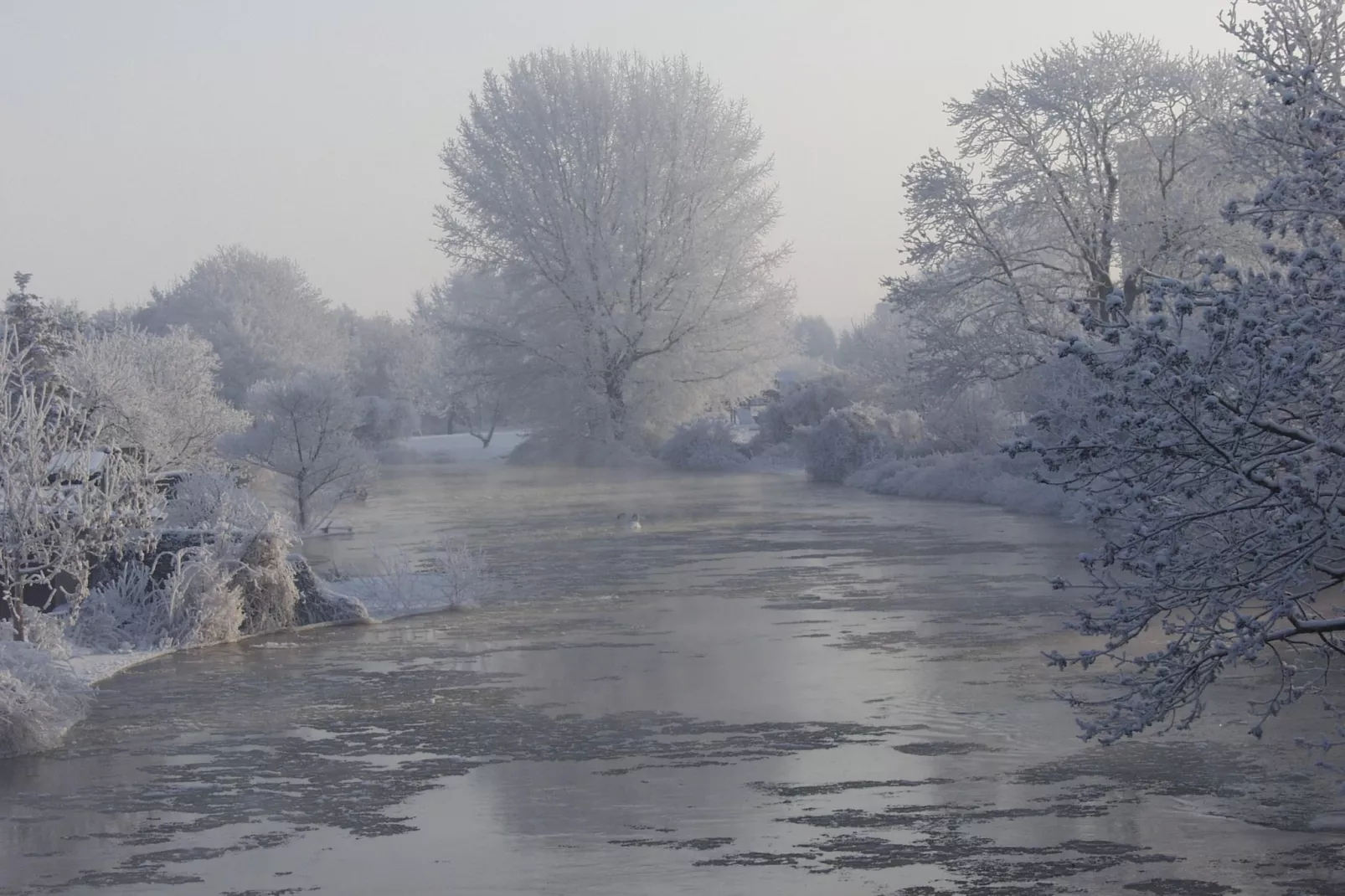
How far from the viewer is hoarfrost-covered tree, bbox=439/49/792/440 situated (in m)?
50.5

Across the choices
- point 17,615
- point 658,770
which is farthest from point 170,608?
point 658,770

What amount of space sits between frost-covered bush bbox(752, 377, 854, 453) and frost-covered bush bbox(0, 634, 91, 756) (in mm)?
40192

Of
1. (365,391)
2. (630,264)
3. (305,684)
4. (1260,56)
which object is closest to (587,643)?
(305,684)

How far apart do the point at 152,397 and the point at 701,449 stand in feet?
60.7

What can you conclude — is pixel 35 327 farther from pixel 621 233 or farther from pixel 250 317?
pixel 250 317

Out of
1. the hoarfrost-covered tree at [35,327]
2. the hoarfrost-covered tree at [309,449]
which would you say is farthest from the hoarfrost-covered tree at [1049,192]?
the hoarfrost-covered tree at [35,327]

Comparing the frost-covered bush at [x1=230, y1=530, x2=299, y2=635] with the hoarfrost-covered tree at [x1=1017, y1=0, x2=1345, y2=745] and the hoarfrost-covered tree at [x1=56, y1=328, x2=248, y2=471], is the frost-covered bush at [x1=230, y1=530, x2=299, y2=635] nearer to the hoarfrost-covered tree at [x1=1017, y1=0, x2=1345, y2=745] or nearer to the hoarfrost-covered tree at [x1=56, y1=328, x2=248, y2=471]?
the hoarfrost-covered tree at [x1=1017, y1=0, x2=1345, y2=745]

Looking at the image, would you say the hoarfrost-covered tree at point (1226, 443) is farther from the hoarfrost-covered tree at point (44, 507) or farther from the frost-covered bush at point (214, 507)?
the frost-covered bush at point (214, 507)

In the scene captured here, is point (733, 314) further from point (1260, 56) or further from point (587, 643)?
point (1260, 56)

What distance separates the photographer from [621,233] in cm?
5056

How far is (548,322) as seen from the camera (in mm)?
51812

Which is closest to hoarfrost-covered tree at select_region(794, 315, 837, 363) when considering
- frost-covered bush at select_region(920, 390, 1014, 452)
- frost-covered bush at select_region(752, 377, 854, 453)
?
frost-covered bush at select_region(752, 377, 854, 453)

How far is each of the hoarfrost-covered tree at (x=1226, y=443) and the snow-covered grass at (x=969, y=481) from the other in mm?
22661

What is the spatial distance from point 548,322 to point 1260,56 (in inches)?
1632
